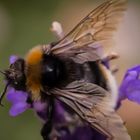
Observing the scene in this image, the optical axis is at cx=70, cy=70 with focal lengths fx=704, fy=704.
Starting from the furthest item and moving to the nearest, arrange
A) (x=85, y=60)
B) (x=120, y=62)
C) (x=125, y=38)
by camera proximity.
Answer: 1. (x=125, y=38)
2. (x=120, y=62)
3. (x=85, y=60)

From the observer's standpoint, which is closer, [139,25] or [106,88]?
[106,88]

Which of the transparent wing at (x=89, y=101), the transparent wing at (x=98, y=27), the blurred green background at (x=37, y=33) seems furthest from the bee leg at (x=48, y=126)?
the blurred green background at (x=37, y=33)

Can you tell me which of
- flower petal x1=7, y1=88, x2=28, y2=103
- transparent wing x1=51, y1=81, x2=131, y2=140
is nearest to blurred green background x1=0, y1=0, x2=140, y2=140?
flower petal x1=7, y1=88, x2=28, y2=103

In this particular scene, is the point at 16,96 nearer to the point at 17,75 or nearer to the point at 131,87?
the point at 17,75

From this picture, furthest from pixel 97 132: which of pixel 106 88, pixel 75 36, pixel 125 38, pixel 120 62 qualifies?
pixel 125 38

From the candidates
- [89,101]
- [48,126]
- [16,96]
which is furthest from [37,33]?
[89,101]

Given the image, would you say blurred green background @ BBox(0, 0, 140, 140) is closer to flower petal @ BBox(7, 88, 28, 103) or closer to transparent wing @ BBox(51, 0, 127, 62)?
flower petal @ BBox(7, 88, 28, 103)

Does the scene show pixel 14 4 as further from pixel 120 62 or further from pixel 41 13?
pixel 120 62
